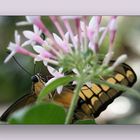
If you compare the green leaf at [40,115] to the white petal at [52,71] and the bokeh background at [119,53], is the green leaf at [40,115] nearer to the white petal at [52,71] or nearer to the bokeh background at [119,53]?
the white petal at [52,71]

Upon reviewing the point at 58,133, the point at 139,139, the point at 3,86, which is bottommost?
the point at 139,139

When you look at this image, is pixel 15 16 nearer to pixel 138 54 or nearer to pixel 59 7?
pixel 59 7

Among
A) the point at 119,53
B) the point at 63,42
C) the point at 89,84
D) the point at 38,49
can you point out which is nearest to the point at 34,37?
the point at 38,49

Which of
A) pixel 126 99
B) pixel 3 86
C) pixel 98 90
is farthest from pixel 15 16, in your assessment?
pixel 126 99

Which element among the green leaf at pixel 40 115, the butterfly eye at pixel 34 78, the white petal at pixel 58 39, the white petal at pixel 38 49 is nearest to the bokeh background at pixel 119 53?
the butterfly eye at pixel 34 78

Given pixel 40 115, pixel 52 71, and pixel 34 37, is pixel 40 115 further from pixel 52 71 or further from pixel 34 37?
pixel 52 71
